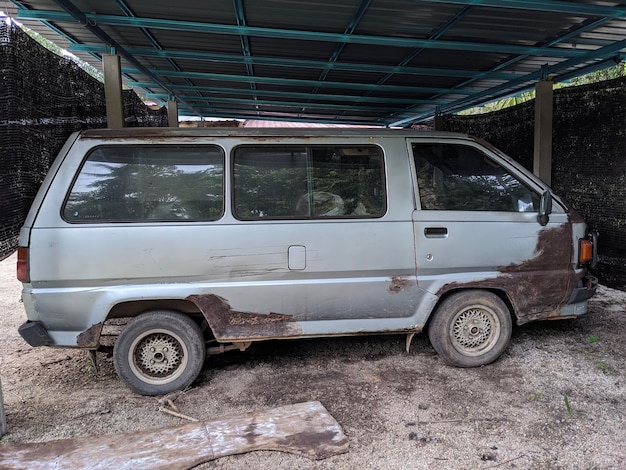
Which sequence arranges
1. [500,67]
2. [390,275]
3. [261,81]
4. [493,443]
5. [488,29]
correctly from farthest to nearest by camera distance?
1. [261,81]
2. [500,67]
3. [488,29]
4. [390,275]
5. [493,443]

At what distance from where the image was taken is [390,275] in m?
3.48

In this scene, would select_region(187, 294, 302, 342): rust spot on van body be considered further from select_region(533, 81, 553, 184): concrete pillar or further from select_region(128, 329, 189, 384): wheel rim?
select_region(533, 81, 553, 184): concrete pillar

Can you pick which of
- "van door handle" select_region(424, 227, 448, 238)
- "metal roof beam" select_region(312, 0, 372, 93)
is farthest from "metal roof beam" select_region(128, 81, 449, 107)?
"van door handle" select_region(424, 227, 448, 238)

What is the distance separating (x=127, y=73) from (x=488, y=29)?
18.8 ft

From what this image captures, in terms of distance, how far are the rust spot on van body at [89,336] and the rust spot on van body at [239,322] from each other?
2.27 feet

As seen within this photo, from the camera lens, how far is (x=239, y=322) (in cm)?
338

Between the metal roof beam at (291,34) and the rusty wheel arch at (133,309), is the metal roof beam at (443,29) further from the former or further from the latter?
the rusty wheel arch at (133,309)

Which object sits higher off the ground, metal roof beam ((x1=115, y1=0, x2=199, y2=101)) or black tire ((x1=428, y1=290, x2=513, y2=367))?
metal roof beam ((x1=115, y1=0, x2=199, y2=101))

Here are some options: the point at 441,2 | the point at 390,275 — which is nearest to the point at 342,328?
the point at 390,275

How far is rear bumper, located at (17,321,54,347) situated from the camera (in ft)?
10.1

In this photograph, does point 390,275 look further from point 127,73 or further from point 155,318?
point 127,73

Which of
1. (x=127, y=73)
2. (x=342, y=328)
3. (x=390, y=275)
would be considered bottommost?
(x=342, y=328)

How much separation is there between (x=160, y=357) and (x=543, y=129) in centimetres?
595

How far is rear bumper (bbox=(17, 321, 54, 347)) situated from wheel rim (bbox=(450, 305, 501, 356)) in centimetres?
314
